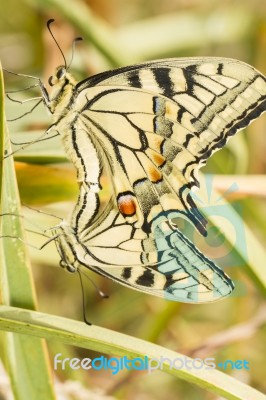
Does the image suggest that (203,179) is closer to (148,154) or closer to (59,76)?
(148,154)

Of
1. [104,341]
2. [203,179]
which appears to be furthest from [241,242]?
[104,341]

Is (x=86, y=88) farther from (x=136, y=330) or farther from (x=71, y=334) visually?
(x=136, y=330)

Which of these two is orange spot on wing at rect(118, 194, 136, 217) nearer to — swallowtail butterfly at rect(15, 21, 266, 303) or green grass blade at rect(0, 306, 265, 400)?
swallowtail butterfly at rect(15, 21, 266, 303)

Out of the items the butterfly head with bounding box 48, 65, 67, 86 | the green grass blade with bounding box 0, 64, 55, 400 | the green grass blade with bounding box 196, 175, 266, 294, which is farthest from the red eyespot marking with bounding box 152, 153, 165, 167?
the green grass blade with bounding box 0, 64, 55, 400

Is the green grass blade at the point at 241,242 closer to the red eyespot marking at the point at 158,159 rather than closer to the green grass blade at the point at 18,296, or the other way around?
the red eyespot marking at the point at 158,159

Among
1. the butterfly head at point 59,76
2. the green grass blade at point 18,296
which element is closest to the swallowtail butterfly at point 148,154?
the butterfly head at point 59,76

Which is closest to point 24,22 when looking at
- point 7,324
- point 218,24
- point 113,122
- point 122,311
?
point 218,24
